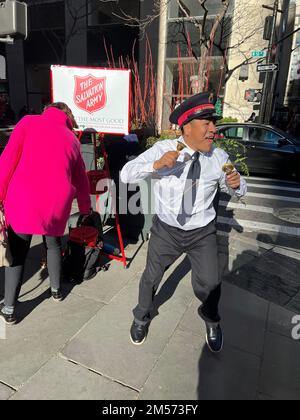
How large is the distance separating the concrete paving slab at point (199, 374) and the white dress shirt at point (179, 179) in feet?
3.28

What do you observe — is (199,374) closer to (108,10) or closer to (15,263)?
(15,263)

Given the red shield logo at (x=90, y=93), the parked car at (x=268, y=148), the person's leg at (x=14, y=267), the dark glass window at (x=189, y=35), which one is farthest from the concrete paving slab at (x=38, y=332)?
the dark glass window at (x=189, y=35)

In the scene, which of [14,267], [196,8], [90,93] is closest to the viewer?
[14,267]

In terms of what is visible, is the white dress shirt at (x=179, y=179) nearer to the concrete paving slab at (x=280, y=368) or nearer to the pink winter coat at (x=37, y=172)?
the pink winter coat at (x=37, y=172)

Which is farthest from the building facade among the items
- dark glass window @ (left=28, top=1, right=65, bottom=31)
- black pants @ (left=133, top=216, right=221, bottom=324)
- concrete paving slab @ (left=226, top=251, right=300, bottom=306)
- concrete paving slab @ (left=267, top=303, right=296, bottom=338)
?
black pants @ (left=133, top=216, right=221, bottom=324)

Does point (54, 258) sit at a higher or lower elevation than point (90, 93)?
lower

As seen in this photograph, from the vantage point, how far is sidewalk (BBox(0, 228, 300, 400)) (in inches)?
87.0

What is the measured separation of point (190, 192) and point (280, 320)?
1651 millimetres

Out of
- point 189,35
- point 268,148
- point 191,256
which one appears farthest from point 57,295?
point 189,35

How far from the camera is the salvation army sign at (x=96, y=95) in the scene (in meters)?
3.62

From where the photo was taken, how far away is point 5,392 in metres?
2.11

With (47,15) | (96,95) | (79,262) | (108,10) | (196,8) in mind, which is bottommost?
(79,262)

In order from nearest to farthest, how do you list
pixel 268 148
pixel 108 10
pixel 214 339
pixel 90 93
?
pixel 214 339 < pixel 90 93 < pixel 268 148 < pixel 108 10

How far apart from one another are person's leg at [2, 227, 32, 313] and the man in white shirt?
1024 mm
